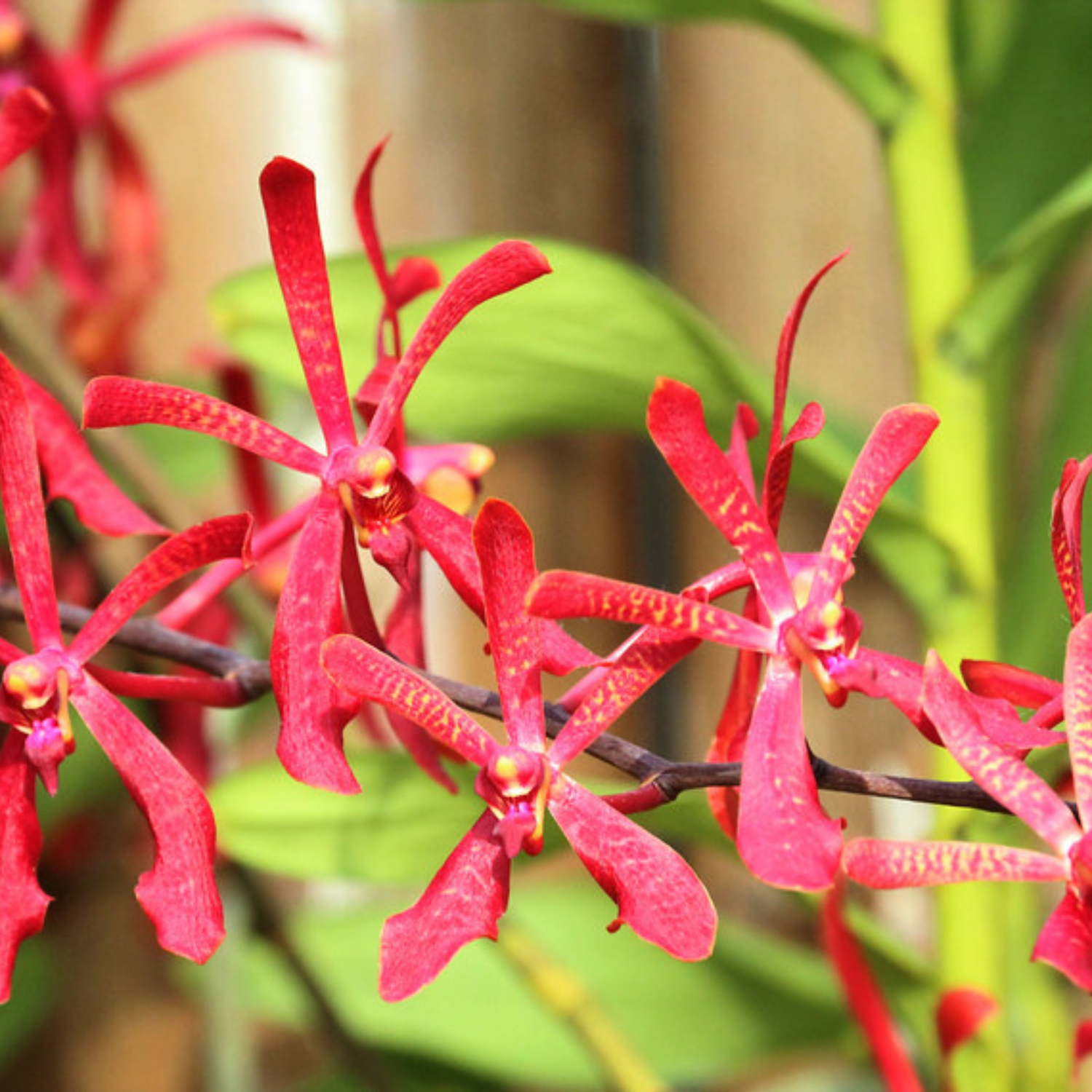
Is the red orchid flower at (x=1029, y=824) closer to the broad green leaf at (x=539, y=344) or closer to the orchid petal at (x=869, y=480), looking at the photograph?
the orchid petal at (x=869, y=480)

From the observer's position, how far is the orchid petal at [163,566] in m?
0.17

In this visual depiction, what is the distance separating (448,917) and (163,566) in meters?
0.06

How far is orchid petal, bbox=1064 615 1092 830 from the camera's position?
161mm

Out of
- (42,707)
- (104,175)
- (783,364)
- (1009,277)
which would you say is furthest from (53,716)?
(104,175)

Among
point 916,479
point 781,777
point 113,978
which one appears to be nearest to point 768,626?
point 781,777

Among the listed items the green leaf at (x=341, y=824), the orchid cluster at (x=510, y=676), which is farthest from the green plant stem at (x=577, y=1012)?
the orchid cluster at (x=510, y=676)

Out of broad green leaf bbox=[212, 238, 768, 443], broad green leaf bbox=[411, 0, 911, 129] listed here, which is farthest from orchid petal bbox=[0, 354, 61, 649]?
broad green leaf bbox=[411, 0, 911, 129]

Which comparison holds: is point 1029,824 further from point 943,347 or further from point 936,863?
point 943,347

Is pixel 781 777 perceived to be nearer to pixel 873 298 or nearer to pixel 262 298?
pixel 262 298

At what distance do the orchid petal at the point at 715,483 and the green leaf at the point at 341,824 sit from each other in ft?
0.46

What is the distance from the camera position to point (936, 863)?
0.51 feet

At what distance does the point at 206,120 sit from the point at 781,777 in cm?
48

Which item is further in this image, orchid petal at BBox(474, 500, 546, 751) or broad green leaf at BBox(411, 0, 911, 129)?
broad green leaf at BBox(411, 0, 911, 129)

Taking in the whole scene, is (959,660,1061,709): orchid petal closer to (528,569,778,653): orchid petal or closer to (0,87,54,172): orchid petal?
(528,569,778,653): orchid petal
